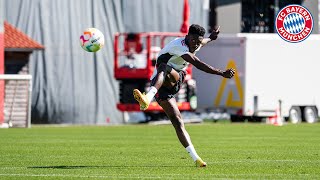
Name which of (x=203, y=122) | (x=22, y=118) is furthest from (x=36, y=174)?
(x=203, y=122)

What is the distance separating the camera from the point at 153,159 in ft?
61.6

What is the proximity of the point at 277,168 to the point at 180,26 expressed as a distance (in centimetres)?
3251

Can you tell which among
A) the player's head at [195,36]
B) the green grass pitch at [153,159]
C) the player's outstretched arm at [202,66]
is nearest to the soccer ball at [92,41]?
the green grass pitch at [153,159]

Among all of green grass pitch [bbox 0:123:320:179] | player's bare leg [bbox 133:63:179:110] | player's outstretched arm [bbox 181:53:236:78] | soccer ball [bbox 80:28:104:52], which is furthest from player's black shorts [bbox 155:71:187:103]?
soccer ball [bbox 80:28:104:52]

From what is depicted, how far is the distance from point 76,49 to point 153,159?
2835cm

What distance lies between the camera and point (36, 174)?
49.6 feet

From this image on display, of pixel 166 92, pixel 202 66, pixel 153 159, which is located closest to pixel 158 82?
pixel 166 92

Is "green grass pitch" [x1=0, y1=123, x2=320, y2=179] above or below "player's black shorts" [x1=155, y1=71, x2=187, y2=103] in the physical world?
below

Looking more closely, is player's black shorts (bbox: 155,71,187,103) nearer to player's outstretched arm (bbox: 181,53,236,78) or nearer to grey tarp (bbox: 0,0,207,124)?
player's outstretched arm (bbox: 181,53,236,78)

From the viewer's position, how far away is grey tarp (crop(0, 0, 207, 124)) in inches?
1791

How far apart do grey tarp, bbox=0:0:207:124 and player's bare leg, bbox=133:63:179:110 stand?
93.7ft

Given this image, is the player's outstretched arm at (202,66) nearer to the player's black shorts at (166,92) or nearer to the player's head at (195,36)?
the player's head at (195,36)

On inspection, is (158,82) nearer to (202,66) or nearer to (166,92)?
(166,92)

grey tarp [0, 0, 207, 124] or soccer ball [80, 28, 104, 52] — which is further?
grey tarp [0, 0, 207, 124]
